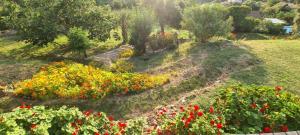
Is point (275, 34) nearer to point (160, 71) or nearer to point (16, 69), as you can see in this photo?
point (160, 71)

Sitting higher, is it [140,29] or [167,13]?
[167,13]

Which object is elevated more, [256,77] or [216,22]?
[216,22]

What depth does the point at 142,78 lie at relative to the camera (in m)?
13.9

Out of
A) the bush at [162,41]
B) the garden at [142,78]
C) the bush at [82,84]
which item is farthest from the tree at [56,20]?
the bush at [82,84]

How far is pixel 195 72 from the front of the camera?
14539mm

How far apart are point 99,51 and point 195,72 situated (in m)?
9.09

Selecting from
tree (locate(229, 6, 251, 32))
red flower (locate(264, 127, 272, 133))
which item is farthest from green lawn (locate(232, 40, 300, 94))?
tree (locate(229, 6, 251, 32))

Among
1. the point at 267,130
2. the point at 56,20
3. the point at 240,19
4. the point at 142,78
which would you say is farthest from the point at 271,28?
the point at 267,130

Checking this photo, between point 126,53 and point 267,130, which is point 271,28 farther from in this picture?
point 267,130

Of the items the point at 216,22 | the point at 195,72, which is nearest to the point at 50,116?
the point at 195,72

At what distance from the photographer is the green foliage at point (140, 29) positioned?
20133 mm

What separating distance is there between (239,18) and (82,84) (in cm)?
1852

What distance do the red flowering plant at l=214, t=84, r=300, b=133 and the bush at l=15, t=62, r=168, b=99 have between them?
4.94 metres

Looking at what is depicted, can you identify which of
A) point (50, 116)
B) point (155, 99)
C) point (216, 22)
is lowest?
point (155, 99)
